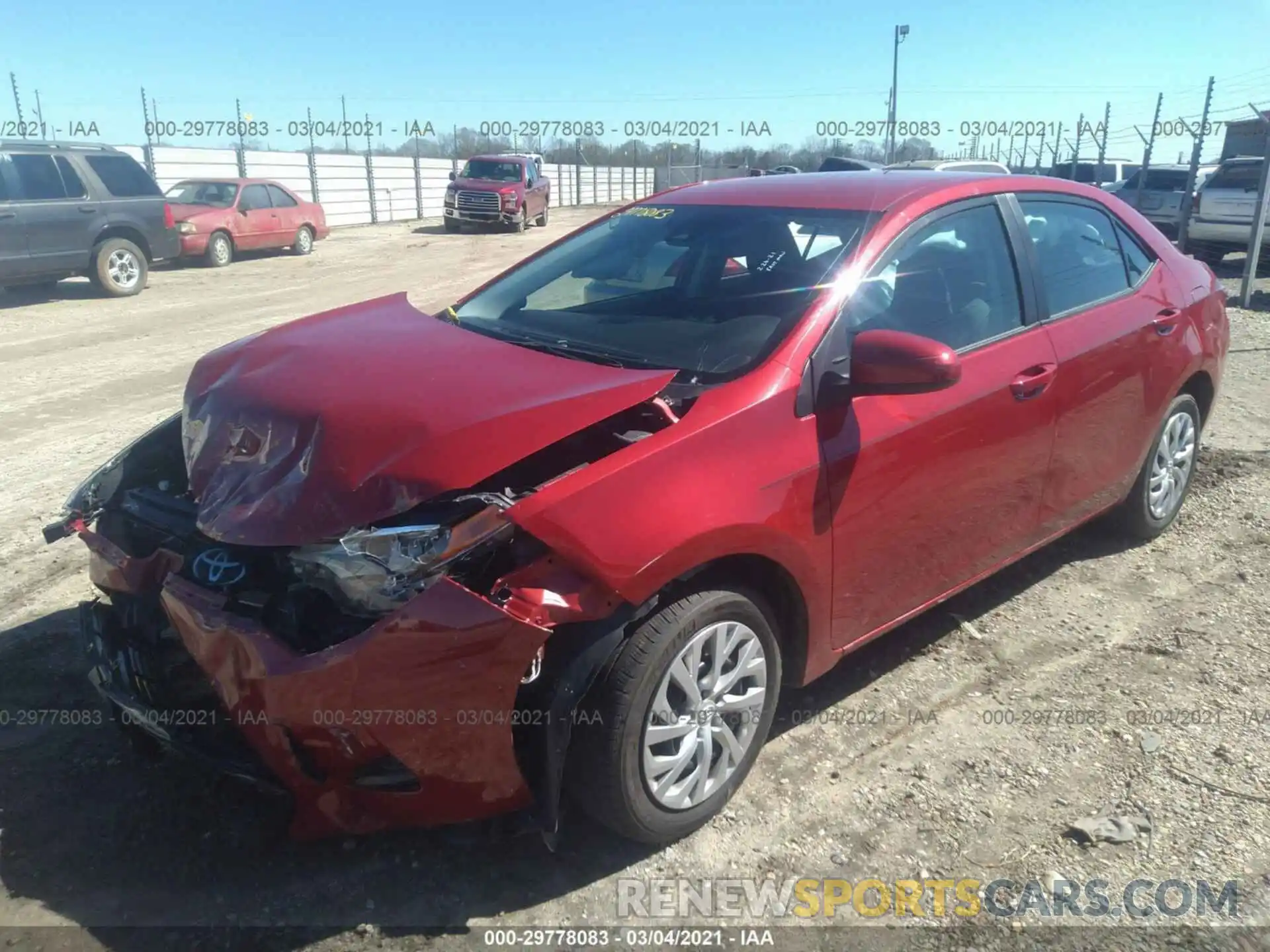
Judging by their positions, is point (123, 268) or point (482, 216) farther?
point (482, 216)

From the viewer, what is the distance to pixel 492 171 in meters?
25.5

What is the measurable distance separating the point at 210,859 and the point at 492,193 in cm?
2356

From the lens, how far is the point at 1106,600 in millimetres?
4363

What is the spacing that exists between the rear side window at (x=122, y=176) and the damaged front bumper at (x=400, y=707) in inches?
503

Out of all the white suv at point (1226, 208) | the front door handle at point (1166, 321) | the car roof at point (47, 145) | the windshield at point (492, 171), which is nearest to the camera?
the front door handle at point (1166, 321)

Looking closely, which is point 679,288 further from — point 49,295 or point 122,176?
point 49,295

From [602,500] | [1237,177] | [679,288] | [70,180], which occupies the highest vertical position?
[1237,177]

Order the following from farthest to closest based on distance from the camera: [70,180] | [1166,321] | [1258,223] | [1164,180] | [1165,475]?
[1164,180]
[70,180]
[1258,223]
[1165,475]
[1166,321]

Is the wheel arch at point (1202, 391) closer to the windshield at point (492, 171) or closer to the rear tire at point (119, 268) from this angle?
the rear tire at point (119, 268)

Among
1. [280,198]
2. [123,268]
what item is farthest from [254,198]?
[123,268]

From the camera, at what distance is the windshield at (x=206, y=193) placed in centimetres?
1778

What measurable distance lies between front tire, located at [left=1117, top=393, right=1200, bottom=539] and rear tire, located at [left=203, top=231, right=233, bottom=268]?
54.3ft

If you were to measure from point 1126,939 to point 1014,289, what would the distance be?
2.30 meters
